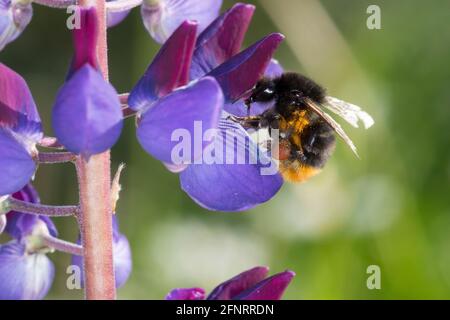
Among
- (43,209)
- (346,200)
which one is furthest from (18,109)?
(346,200)

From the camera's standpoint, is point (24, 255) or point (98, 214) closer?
point (98, 214)

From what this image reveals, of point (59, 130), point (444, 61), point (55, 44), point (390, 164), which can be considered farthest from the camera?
point (55, 44)

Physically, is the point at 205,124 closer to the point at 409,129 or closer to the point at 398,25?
the point at 409,129

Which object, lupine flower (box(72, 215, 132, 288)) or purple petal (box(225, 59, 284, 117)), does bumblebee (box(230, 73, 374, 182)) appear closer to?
purple petal (box(225, 59, 284, 117))

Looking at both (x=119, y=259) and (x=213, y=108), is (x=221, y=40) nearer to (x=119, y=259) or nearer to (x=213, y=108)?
(x=213, y=108)

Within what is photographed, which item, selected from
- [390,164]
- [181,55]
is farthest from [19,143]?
[390,164]

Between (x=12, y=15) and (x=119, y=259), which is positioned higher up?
(x=12, y=15)

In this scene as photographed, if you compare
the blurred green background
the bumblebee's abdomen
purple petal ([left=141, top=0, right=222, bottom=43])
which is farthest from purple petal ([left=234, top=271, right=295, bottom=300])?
the blurred green background
